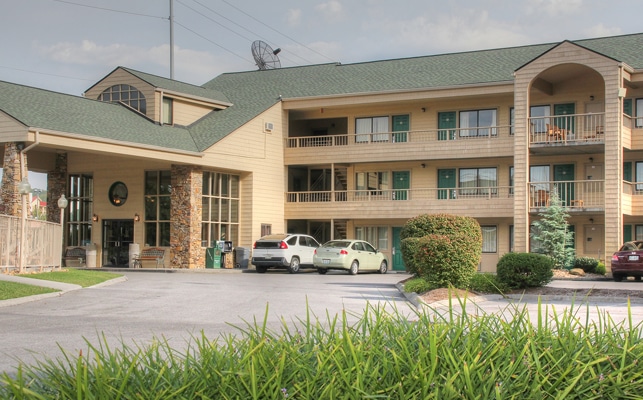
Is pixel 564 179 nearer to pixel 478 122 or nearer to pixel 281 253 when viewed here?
pixel 478 122

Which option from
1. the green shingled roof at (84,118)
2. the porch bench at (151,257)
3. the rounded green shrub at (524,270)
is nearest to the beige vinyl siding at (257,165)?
the green shingled roof at (84,118)

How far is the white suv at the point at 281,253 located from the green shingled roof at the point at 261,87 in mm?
5261

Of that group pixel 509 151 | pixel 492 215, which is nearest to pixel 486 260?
pixel 492 215

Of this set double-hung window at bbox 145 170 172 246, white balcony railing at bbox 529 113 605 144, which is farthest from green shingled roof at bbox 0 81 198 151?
white balcony railing at bbox 529 113 605 144

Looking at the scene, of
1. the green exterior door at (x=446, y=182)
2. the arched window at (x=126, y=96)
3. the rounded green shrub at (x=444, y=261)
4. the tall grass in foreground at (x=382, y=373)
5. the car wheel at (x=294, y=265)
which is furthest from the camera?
the green exterior door at (x=446, y=182)

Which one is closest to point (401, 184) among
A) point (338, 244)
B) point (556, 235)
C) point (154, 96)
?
point (338, 244)

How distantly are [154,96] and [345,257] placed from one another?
12.3 m

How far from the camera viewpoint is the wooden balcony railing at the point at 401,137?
126 ft

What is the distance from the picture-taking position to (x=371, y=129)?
41.7m

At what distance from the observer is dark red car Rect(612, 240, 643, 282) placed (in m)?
28.3

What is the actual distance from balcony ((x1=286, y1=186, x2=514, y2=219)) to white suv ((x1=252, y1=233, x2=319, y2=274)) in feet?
17.3

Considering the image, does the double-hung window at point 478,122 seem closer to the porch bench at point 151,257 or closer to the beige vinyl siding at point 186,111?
the beige vinyl siding at point 186,111

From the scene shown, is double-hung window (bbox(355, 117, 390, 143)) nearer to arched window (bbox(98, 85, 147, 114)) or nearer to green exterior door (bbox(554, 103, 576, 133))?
green exterior door (bbox(554, 103, 576, 133))

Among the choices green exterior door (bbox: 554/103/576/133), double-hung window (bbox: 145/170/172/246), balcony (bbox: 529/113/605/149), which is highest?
green exterior door (bbox: 554/103/576/133)
